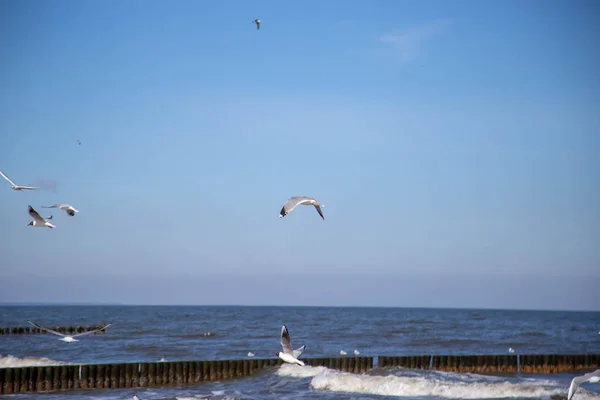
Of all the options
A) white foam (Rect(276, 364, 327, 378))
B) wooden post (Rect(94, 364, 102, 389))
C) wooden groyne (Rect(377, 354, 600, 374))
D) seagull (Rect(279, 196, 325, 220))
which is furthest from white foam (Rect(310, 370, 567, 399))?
seagull (Rect(279, 196, 325, 220))

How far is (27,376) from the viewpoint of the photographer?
23.0 m

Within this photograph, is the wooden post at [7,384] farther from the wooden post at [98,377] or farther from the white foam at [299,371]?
the white foam at [299,371]

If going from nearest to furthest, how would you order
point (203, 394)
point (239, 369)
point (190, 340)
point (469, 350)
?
point (203, 394), point (239, 369), point (469, 350), point (190, 340)

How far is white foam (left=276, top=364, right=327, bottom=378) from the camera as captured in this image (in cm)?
2670

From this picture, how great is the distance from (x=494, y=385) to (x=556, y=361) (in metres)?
7.00

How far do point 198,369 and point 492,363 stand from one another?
40.5 ft

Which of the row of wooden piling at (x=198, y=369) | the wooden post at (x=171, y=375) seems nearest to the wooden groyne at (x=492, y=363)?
the row of wooden piling at (x=198, y=369)

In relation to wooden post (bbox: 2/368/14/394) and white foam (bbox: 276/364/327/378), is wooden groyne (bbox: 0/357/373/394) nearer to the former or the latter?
wooden post (bbox: 2/368/14/394)

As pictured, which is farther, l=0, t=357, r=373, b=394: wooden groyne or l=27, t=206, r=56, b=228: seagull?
l=0, t=357, r=373, b=394: wooden groyne

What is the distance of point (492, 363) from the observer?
29.4 m

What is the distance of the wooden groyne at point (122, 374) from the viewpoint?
2298 centimetres

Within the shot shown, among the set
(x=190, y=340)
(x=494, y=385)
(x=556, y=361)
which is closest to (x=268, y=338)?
(x=190, y=340)

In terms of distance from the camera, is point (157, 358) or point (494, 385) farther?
point (157, 358)

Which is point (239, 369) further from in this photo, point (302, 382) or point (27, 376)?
point (27, 376)
